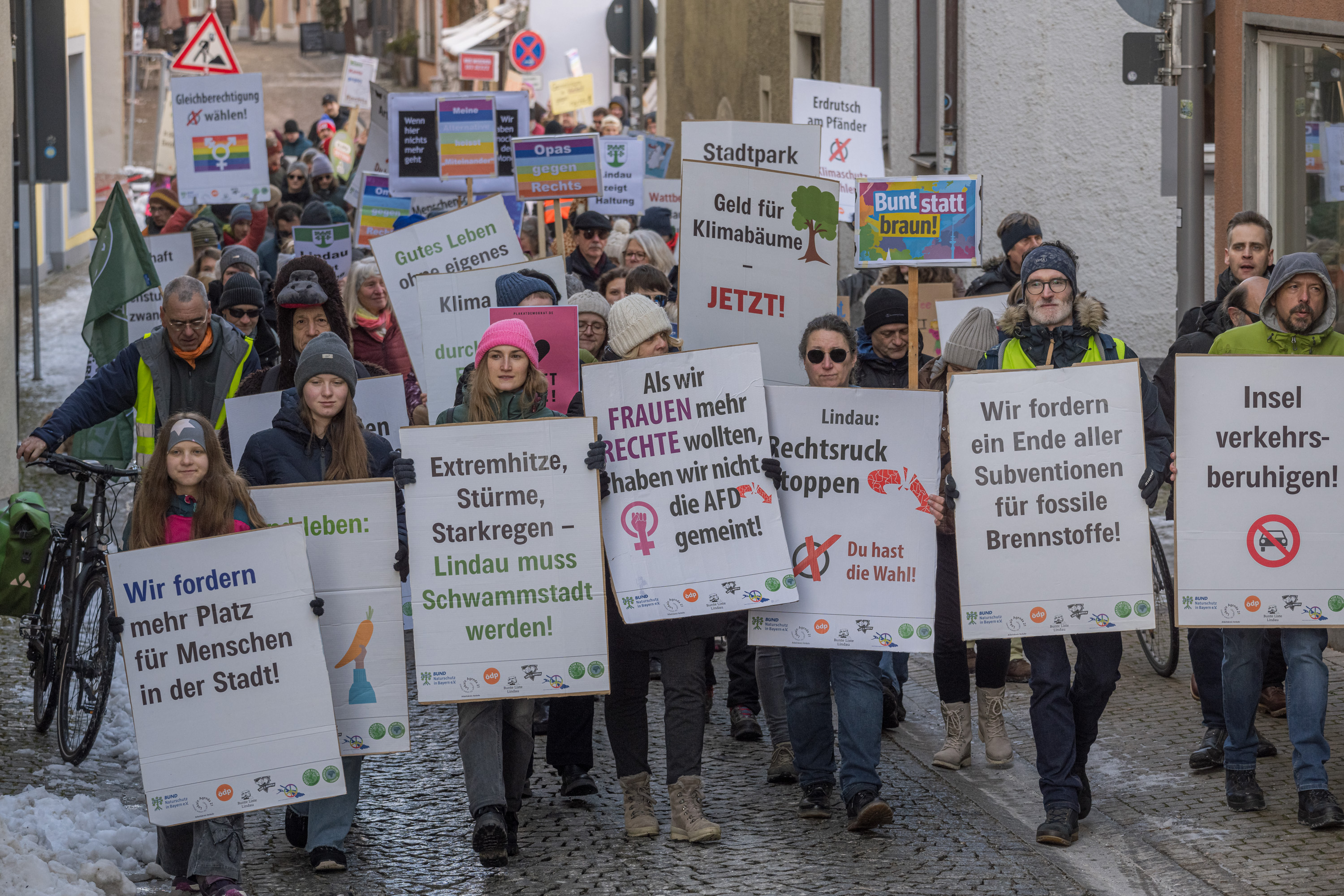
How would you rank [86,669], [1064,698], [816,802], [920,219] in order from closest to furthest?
[1064,698] → [816,802] → [86,669] → [920,219]

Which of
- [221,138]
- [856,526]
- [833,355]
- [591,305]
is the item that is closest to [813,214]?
[591,305]

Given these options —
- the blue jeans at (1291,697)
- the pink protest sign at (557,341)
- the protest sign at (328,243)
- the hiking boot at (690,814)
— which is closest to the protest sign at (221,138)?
the protest sign at (328,243)

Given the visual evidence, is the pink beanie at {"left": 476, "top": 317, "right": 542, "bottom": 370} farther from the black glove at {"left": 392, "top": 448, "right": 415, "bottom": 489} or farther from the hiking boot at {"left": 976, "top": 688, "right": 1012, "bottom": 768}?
the hiking boot at {"left": 976, "top": 688, "right": 1012, "bottom": 768}

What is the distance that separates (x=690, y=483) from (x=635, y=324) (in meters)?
0.69

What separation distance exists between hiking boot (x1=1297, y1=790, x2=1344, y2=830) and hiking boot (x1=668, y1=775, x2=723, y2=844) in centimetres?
205

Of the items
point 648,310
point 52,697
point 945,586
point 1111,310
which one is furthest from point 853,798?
point 1111,310

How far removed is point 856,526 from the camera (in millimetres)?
6527

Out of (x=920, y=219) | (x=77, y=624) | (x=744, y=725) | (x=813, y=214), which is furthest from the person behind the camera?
(x=920, y=219)

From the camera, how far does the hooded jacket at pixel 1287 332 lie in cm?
639

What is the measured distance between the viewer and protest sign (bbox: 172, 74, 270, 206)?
47.9 feet


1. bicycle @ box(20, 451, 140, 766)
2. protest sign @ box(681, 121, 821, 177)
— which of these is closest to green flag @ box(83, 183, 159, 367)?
protest sign @ box(681, 121, 821, 177)

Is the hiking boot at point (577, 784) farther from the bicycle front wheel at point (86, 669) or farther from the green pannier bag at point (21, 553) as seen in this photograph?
the green pannier bag at point (21, 553)

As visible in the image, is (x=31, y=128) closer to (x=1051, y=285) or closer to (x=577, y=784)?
(x=577, y=784)

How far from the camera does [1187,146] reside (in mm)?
9266
